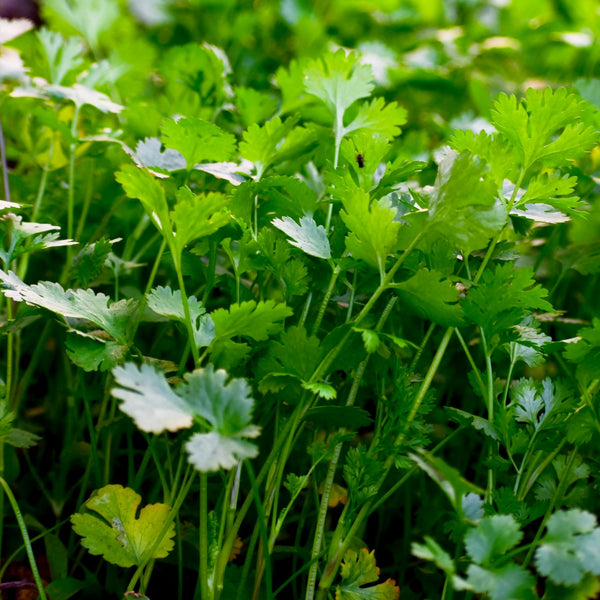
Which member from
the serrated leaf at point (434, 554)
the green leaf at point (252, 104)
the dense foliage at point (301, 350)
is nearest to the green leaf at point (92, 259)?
the dense foliage at point (301, 350)

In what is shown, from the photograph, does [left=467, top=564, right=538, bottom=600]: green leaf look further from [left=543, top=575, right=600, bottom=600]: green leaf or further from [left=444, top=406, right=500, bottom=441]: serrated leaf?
[left=444, top=406, right=500, bottom=441]: serrated leaf

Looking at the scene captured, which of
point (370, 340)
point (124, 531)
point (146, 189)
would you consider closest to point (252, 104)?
point (146, 189)

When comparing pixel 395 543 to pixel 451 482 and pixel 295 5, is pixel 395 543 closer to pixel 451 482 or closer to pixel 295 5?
pixel 451 482

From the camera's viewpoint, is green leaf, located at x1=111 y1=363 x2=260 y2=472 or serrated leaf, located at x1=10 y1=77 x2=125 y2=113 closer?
green leaf, located at x1=111 y1=363 x2=260 y2=472

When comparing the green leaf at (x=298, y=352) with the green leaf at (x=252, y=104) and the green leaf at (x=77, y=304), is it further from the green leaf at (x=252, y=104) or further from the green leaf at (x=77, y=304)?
the green leaf at (x=252, y=104)

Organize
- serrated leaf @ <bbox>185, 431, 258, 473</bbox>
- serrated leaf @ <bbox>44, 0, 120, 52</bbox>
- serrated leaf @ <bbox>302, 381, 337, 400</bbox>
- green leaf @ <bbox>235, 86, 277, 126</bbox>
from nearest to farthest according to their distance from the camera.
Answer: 1. serrated leaf @ <bbox>185, 431, 258, 473</bbox>
2. serrated leaf @ <bbox>302, 381, 337, 400</bbox>
3. green leaf @ <bbox>235, 86, 277, 126</bbox>
4. serrated leaf @ <bbox>44, 0, 120, 52</bbox>

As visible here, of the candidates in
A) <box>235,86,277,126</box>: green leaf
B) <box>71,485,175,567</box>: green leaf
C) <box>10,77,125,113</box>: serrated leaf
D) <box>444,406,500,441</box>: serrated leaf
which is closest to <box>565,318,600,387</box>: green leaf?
<box>444,406,500,441</box>: serrated leaf

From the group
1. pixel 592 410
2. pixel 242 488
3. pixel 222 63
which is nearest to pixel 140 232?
pixel 222 63
